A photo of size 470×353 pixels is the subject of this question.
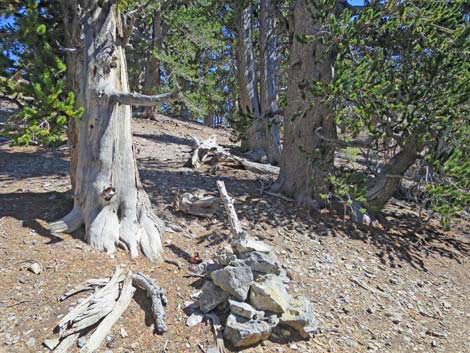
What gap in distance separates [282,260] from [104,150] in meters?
2.75

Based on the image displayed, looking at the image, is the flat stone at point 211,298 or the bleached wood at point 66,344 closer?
the bleached wood at point 66,344

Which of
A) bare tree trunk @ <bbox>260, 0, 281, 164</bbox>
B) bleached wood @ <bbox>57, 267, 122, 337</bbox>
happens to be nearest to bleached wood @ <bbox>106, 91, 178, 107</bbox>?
bleached wood @ <bbox>57, 267, 122, 337</bbox>

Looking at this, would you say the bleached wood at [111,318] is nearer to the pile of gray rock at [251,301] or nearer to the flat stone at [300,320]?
the pile of gray rock at [251,301]

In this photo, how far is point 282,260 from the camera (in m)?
4.63

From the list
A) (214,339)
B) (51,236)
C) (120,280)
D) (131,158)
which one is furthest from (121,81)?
(214,339)

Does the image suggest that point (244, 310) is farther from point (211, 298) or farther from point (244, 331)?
point (211, 298)

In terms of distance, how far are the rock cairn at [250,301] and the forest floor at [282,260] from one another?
0.59 ft

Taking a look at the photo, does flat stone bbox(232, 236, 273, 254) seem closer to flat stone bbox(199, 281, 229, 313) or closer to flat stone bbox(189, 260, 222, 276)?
flat stone bbox(189, 260, 222, 276)

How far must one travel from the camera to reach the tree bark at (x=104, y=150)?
162 inches

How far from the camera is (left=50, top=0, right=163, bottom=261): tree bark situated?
13.5 feet

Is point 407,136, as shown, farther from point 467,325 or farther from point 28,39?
point 28,39

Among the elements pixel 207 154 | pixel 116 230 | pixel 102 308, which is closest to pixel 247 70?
pixel 207 154

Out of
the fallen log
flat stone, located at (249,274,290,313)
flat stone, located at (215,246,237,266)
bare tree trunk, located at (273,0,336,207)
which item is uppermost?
bare tree trunk, located at (273,0,336,207)

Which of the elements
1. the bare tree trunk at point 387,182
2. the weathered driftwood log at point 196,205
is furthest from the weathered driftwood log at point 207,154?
the bare tree trunk at point 387,182
